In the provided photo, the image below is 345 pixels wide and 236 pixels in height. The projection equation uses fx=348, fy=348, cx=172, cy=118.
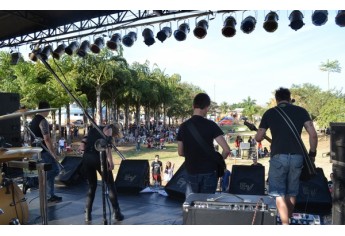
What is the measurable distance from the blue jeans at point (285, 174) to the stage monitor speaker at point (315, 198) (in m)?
1.56

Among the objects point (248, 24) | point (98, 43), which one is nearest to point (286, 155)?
point (248, 24)

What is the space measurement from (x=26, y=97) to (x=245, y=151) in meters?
13.8

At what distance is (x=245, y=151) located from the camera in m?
22.9

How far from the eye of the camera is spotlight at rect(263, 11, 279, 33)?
639 cm

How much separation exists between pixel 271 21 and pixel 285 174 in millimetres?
3772

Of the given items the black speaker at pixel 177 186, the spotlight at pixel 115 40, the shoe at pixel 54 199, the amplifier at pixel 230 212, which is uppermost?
the spotlight at pixel 115 40

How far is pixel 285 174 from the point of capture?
3.52m

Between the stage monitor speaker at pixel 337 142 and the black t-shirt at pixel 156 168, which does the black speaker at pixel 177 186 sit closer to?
the stage monitor speaker at pixel 337 142

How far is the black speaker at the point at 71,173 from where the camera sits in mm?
6773

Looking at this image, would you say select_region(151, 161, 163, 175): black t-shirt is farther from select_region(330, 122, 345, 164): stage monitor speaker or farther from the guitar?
select_region(330, 122, 345, 164): stage monitor speaker

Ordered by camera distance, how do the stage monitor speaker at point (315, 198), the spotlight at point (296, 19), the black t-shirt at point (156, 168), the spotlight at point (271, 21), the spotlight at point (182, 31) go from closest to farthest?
the stage monitor speaker at point (315, 198), the spotlight at point (296, 19), the spotlight at point (271, 21), the spotlight at point (182, 31), the black t-shirt at point (156, 168)

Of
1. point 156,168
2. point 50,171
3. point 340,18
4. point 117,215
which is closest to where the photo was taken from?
point 117,215

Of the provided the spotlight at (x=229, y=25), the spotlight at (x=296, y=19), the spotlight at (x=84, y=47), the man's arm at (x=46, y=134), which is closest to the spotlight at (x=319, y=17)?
the spotlight at (x=296, y=19)

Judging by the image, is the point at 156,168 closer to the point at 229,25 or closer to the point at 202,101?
the point at 229,25
